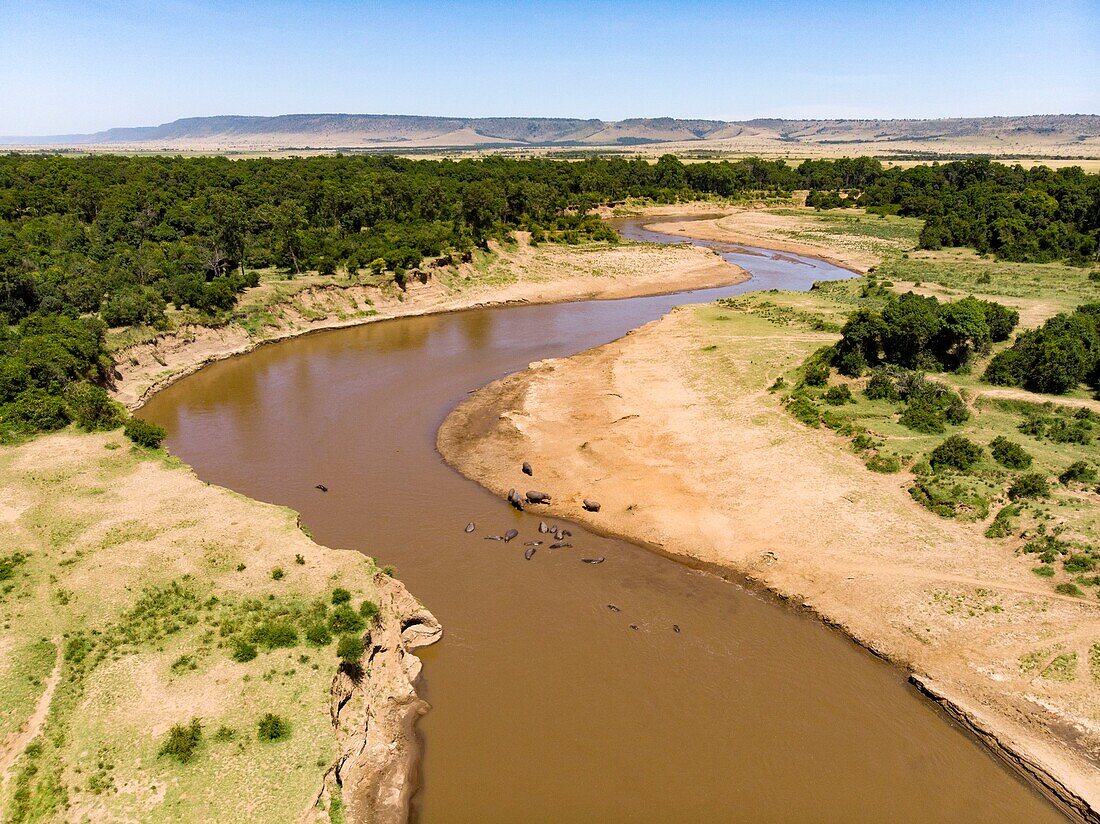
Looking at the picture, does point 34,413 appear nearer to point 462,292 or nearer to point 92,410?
point 92,410

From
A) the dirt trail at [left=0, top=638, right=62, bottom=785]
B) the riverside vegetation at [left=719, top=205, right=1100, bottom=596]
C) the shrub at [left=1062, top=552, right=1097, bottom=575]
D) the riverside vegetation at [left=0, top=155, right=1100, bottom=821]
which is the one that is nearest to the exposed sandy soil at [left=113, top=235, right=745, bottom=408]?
the riverside vegetation at [left=0, top=155, right=1100, bottom=821]

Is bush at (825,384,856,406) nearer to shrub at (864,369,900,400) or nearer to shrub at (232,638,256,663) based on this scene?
shrub at (864,369,900,400)

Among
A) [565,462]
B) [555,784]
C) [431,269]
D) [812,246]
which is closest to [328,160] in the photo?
[431,269]

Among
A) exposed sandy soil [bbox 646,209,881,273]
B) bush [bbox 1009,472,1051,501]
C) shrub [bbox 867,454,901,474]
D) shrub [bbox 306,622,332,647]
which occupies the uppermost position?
exposed sandy soil [bbox 646,209,881,273]

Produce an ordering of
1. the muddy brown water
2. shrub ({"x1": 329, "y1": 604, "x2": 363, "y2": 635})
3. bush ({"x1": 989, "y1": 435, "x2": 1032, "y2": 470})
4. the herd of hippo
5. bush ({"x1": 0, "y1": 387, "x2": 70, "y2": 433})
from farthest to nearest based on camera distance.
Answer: bush ({"x1": 0, "y1": 387, "x2": 70, "y2": 433}) → bush ({"x1": 989, "y1": 435, "x2": 1032, "y2": 470}) → the herd of hippo → shrub ({"x1": 329, "y1": 604, "x2": 363, "y2": 635}) → the muddy brown water

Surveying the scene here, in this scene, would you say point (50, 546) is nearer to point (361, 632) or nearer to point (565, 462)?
point (361, 632)

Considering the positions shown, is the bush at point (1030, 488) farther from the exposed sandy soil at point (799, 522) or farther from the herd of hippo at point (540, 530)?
the herd of hippo at point (540, 530)

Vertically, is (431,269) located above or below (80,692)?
above
